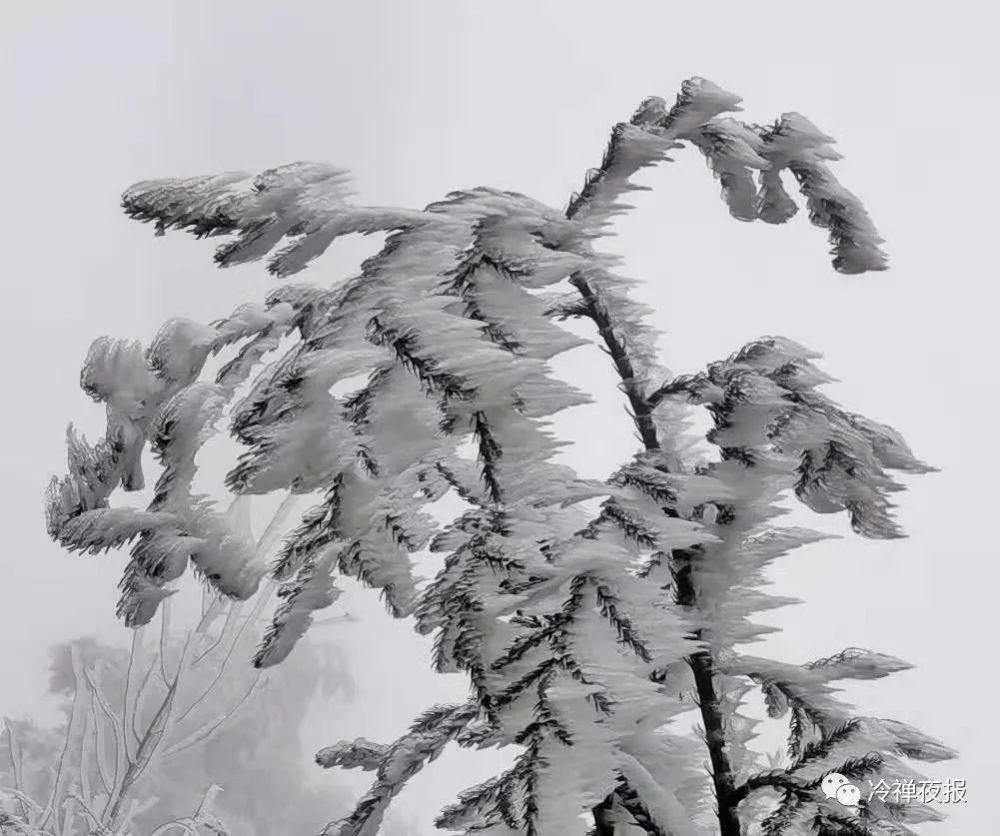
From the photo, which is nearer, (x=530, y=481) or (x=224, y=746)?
(x=530, y=481)

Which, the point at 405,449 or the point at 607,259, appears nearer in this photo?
the point at 405,449

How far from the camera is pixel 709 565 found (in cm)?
56

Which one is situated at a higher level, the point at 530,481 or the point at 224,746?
the point at 530,481

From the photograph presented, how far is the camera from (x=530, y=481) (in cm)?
45

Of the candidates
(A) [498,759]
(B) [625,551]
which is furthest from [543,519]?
(A) [498,759]

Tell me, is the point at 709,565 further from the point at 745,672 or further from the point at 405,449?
the point at 405,449

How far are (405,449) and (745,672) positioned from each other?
9.3 inches

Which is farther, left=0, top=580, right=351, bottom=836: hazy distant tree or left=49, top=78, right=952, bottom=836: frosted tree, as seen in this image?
left=0, top=580, right=351, bottom=836: hazy distant tree

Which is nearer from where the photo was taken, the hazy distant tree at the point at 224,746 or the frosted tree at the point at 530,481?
the frosted tree at the point at 530,481

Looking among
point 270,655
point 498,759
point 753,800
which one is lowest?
point 498,759

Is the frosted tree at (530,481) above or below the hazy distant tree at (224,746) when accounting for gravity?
above

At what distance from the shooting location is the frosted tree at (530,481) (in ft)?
1.41

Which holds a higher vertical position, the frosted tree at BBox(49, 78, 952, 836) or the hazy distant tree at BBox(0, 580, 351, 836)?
the frosted tree at BBox(49, 78, 952, 836)

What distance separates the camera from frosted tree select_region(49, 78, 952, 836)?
16.9 inches
